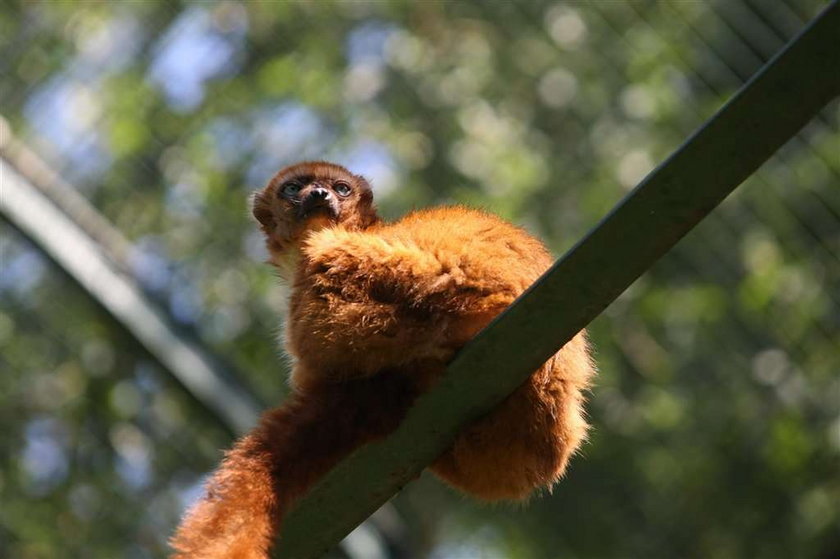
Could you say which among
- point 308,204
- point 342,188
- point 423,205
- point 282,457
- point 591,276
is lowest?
point 591,276

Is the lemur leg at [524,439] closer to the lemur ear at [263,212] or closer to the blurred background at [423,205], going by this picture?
the lemur ear at [263,212]

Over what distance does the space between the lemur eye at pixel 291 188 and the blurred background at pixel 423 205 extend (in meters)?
1.83

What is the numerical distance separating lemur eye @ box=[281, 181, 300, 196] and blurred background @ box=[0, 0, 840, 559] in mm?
1831

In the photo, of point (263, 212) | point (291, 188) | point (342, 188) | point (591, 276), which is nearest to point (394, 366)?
point (591, 276)

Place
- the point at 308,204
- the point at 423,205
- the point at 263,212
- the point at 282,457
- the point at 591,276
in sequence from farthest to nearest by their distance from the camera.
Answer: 1. the point at 423,205
2. the point at 263,212
3. the point at 308,204
4. the point at 282,457
5. the point at 591,276

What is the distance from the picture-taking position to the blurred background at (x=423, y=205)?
262 inches

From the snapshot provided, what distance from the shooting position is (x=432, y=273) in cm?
327

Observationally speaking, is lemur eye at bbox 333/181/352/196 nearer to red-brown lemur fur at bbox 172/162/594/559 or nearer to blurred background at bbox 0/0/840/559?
red-brown lemur fur at bbox 172/162/594/559

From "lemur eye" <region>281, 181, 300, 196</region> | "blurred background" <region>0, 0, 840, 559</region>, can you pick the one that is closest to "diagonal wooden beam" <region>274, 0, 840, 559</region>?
"lemur eye" <region>281, 181, 300, 196</region>

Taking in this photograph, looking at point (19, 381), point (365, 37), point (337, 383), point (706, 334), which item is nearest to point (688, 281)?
point (706, 334)

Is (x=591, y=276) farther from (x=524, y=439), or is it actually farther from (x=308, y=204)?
(x=308, y=204)

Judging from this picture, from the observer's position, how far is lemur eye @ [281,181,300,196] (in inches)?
181

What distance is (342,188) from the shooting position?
4539mm

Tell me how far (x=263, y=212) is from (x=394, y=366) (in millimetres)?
1727
